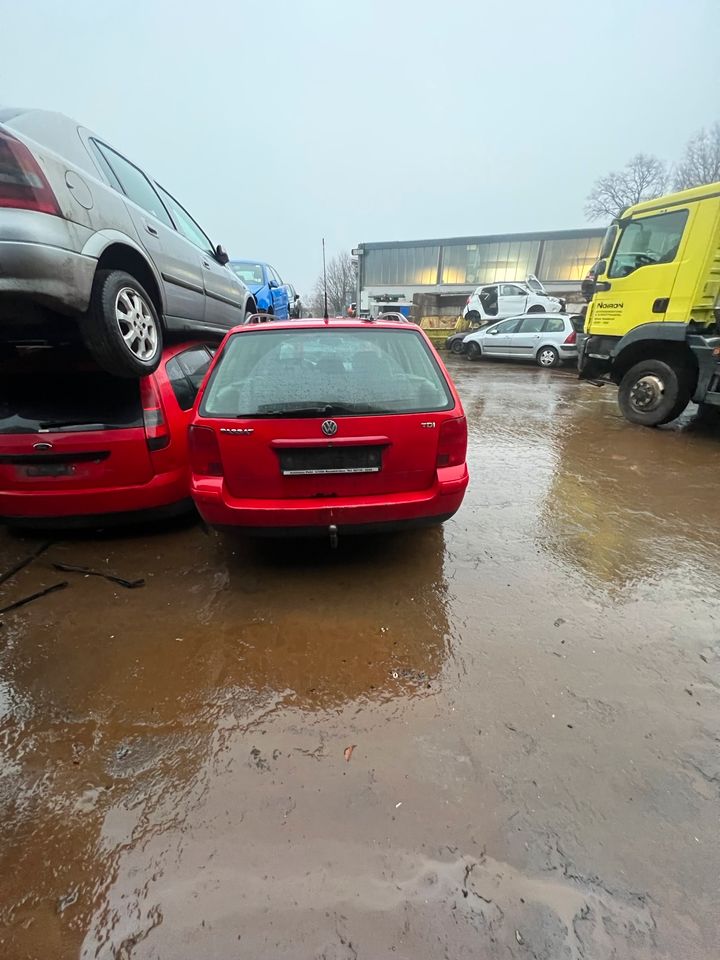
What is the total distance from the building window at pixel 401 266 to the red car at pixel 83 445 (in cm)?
3873

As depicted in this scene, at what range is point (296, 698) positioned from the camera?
2.11m

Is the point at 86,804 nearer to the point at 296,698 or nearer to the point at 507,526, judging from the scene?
the point at 296,698

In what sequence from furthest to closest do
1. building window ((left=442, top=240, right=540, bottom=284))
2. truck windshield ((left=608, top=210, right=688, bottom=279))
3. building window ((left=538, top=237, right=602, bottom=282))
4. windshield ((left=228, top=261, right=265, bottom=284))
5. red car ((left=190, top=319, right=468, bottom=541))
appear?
building window ((left=442, top=240, right=540, bottom=284)) → building window ((left=538, top=237, right=602, bottom=282)) → windshield ((left=228, top=261, right=265, bottom=284)) → truck windshield ((left=608, top=210, right=688, bottom=279)) → red car ((left=190, top=319, right=468, bottom=541))

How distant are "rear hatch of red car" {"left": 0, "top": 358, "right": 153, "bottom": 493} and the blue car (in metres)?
6.44

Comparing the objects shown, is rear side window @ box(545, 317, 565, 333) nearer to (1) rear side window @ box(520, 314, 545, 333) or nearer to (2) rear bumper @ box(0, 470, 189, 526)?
(1) rear side window @ box(520, 314, 545, 333)

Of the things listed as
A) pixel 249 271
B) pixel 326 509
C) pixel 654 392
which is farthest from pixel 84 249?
pixel 249 271

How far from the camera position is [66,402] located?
314 centimetres

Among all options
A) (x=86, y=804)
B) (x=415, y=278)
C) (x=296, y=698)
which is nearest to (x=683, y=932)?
(x=296, y=698)

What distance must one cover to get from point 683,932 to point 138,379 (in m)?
3.67

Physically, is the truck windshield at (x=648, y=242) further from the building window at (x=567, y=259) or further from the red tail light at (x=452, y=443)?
the building window at (x=567, y=259)

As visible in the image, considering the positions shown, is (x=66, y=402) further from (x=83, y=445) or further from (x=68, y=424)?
(x=83, y=445)

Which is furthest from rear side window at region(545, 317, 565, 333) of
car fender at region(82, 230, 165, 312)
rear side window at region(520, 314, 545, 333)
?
car fender at region(82, 230, 165, 312)

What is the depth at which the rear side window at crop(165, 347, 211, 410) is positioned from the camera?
11.5ft

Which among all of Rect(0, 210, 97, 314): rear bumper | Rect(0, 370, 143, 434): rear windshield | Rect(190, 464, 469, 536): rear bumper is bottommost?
Rect(190, 464, 469, 536): rear bumper
